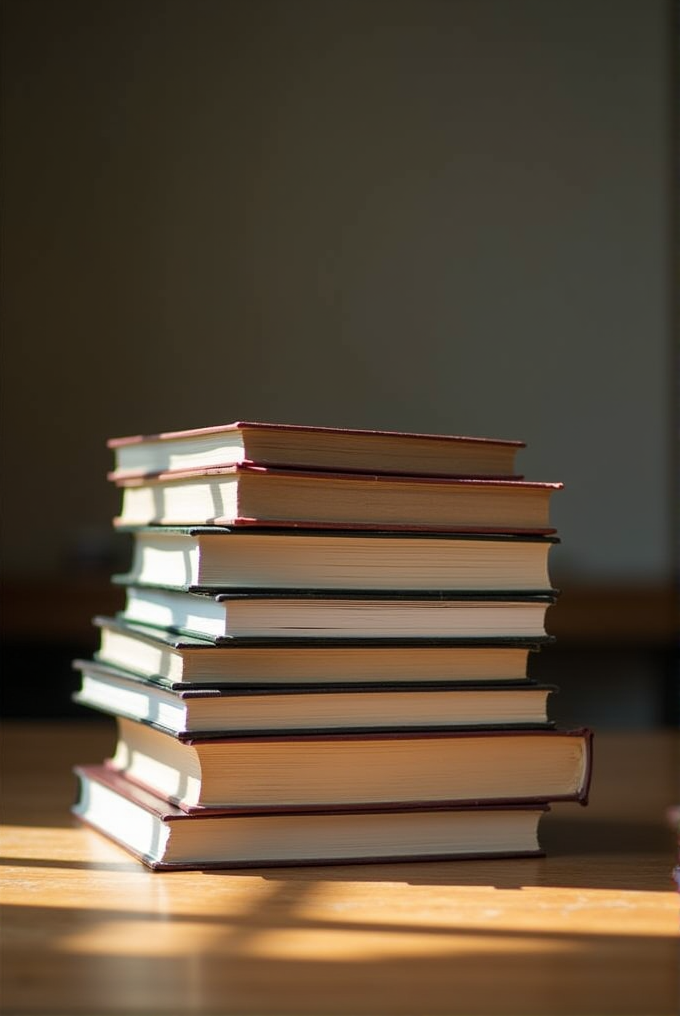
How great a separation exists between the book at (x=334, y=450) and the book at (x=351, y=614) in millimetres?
84

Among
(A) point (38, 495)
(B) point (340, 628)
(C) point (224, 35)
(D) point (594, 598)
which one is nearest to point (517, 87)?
(C) point (224, 35)

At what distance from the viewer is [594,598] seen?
3393 mm

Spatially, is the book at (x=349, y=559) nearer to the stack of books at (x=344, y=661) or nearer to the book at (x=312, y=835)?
the stack of books at (x=344, y=661)

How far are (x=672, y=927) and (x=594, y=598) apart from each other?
2.76m

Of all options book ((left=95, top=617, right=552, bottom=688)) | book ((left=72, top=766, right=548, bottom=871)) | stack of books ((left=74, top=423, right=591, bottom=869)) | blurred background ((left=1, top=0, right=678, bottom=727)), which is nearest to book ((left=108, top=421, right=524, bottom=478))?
stack of books ((left=74, top=423, right=591, bottom=869))

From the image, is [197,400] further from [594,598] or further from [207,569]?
[207,569]

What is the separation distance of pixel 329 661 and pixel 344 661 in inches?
0.4

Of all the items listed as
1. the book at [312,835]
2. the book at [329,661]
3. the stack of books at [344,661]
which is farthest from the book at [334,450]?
the book at [312,835]

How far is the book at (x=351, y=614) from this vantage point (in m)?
0.81

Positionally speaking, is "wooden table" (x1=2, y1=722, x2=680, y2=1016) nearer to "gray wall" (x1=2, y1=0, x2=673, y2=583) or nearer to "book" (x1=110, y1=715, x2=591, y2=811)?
"book" (x1=110, y1=715, x2=591, y2=811)

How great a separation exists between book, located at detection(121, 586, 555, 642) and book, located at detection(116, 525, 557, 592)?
0.03 ft

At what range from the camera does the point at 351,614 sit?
0.84 m

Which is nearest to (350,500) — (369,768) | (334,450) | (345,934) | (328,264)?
(334,450)

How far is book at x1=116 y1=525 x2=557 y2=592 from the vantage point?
818 mm
